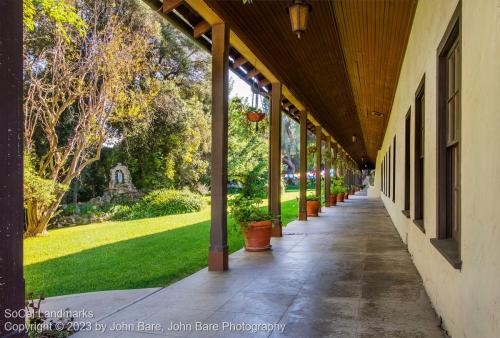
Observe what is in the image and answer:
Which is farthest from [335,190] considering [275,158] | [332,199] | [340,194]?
[275,158]

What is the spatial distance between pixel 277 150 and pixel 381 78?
2.86 meters

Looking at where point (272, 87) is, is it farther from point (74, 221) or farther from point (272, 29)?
point (74, 221)

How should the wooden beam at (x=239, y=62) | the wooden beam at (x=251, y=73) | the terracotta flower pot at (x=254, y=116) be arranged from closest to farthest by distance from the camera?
the terracotta flower pot at (x=254, y=116)
the wooden beam at (x=239, y=62)
the wooden beam at (x=251, y=73)

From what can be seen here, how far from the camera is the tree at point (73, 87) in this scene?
446 inches

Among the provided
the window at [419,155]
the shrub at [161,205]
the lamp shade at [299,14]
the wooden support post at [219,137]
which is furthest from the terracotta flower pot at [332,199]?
the lamp shade at [299,14]

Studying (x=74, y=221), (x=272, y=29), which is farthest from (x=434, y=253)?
(x=74, y=221)

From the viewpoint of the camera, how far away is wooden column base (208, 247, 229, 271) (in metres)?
5.24

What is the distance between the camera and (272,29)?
5.87 meters

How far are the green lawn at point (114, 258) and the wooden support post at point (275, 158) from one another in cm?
99

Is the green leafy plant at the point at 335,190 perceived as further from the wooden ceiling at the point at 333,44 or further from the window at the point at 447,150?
the window at the point at 447,150

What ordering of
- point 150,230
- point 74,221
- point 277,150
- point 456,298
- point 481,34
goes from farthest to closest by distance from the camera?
1. point 74,221
2. point 150,230
3. point 277,150
4. point 456,298
5. point 481,34

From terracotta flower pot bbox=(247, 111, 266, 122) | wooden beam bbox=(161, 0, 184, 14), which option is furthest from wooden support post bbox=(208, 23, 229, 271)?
terracotta flower pot bbox=(247, 111, 266, 122)

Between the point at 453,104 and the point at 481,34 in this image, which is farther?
the point at 453,104

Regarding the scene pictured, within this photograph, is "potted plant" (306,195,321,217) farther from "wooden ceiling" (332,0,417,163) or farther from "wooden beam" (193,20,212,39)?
"wooden beam" (193,20,212,39)
